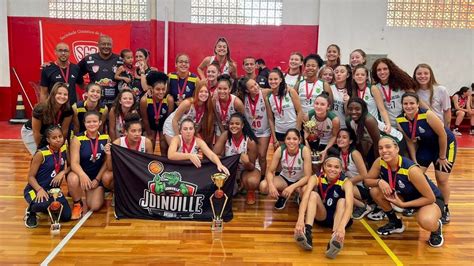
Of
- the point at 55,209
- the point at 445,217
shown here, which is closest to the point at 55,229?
the point at 55,209

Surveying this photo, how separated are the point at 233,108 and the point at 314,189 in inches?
59.6

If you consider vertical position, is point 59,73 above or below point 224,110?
above

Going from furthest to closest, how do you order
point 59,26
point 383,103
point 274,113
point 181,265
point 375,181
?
point 59,26 < point 274,113 < point 383,103 < point 375,181 < point 181,265

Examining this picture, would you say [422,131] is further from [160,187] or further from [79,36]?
[79,36]

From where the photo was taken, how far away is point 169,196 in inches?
169

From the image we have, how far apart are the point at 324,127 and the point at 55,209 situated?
2.90 meters

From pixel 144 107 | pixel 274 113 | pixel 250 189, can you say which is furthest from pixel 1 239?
pixel 274 113

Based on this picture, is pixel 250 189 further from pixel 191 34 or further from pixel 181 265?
pixel 191 34

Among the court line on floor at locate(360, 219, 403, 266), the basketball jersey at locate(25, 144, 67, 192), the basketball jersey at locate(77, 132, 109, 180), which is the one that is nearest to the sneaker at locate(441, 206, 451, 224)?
the court line on floor at locate(360, 219, 403, 266)

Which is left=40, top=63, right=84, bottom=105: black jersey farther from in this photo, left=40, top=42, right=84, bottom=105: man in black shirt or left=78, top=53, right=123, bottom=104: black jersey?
left=78, top=53, right=123, bottom=104: black jersey

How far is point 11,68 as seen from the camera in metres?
10.5

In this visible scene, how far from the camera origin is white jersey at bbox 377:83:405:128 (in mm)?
4758

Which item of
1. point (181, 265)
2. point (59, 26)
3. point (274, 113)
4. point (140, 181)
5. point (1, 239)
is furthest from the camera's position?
point (59, 26)

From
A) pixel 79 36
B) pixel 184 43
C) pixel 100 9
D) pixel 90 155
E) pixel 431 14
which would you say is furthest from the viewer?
pixel 431 14
